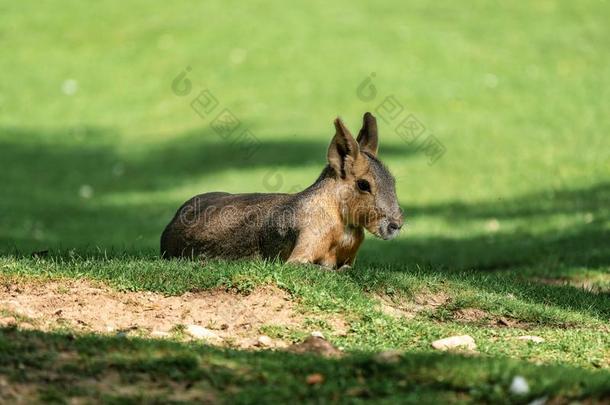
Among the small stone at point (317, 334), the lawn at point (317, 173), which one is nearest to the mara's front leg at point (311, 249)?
the lawn at point (317, 173)

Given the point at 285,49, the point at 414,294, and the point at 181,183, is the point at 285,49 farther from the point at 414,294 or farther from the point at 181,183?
the point at 414,294

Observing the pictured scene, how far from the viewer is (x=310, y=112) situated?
89.2 feet

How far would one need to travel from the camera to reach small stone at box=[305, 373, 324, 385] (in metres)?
6.11

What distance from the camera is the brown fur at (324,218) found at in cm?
935

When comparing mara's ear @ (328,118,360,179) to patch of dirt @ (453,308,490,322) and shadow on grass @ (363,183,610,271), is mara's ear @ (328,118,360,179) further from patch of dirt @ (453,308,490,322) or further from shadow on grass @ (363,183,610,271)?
shadow on grass @ (363,183,610,271)

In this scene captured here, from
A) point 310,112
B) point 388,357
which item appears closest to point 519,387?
point 388,357

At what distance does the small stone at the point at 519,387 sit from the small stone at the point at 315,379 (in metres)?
1.04

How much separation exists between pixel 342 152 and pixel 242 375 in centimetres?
367

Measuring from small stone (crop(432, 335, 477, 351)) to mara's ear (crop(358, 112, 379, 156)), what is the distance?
2808mm

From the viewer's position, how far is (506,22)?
110 ft

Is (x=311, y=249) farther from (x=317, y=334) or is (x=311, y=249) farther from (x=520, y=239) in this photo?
(x=520, y=239)

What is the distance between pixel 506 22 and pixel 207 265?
1027 inches

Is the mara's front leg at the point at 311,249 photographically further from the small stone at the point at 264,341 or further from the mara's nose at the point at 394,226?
the small stone at the point at 264,341

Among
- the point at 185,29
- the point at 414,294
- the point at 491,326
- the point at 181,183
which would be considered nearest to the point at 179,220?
the point at 414,294
